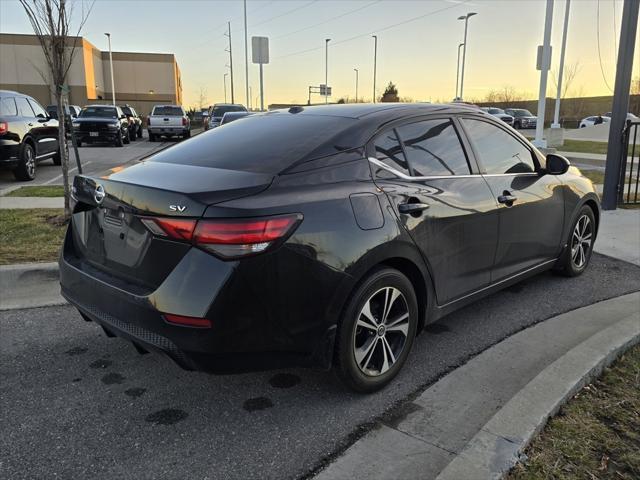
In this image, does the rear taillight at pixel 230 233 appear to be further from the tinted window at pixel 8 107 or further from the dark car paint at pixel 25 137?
the tinted window at pixel 8 107

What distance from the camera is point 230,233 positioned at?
7.97 feet

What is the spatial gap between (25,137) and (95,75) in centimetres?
5436

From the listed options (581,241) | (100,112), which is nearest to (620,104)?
(581,241)

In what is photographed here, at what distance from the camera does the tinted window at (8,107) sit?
1069cm

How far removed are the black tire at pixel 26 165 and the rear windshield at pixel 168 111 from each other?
15.5 m

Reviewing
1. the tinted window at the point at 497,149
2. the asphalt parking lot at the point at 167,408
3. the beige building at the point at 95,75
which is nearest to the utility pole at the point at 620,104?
the tinted window at the point at 497,149

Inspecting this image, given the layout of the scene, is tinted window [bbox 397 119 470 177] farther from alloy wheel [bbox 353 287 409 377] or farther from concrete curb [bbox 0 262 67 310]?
concrete curb [bbox 0 262 67 310]

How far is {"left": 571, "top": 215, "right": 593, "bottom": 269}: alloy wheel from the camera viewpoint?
201 inches

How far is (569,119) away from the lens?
57625 millimetres

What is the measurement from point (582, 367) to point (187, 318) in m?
2.28

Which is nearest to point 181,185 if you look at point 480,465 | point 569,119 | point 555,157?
point 480,465

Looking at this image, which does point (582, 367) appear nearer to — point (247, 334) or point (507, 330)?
point (507, 330)

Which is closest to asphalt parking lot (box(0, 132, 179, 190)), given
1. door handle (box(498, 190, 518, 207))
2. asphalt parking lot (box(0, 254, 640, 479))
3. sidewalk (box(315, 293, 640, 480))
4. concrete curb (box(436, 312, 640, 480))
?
asphalt parking lot (box(0, 254, 640, 479))

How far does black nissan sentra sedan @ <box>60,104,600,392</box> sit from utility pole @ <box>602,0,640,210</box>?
17.8 ft
